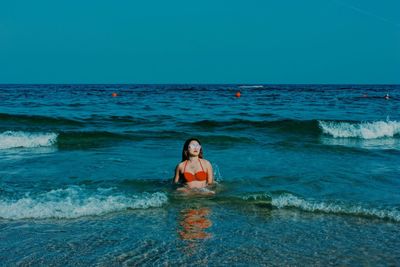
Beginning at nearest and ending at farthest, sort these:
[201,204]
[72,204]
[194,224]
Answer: [194,224]
[72,204]
[201,204]

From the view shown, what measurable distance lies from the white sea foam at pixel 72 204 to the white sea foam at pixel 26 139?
6847mm

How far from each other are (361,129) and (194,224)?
13.3 m

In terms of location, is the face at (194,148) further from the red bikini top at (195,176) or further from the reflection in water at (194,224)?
the reflection in water at (194,224)

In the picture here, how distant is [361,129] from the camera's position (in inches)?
703

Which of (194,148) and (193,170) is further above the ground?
(194,148)

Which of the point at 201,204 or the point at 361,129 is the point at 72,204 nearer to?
the point at 201,204

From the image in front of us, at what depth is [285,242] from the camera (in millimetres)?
5246

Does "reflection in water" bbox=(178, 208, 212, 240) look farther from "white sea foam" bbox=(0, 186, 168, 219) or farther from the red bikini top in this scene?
the red bikini top

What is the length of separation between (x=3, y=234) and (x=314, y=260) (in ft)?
11.0

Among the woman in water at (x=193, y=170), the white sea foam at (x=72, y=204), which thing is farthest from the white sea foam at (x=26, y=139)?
the woman in water at (x=193, y=170)

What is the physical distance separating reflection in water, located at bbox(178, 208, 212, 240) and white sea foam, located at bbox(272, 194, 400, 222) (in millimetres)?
1123

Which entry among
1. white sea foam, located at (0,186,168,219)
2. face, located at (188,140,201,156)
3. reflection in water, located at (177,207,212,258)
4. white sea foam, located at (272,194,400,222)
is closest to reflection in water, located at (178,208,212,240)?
reflection in water, located at (177,207,212,258)

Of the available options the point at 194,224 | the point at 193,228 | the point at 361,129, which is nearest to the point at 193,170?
the point at 194,224

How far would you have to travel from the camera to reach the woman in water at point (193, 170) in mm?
8430
